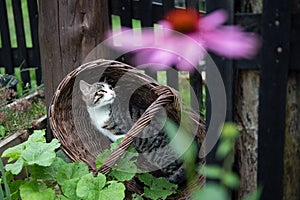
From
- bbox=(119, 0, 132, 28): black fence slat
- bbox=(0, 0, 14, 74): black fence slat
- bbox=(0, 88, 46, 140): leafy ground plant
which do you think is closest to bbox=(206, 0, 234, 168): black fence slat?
bbox=(0, 88, 46, 140): leafy ground plant

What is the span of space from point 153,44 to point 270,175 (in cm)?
79

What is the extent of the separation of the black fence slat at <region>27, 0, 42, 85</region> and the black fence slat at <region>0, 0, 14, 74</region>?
172 mm

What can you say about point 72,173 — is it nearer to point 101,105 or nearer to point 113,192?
point 113,192

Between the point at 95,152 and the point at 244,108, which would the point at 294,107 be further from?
the point at 95,152

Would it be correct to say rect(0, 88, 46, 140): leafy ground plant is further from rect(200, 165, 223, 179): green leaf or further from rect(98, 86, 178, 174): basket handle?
rect(200, 165, 223, 179): green leaf

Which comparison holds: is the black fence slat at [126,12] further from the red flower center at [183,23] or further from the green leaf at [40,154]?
the red flower center at [183,23]

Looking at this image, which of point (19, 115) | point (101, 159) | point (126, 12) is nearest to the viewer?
point (101, 159)

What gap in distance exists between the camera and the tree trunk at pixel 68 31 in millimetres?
2666

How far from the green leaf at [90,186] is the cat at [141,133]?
49 centimetres

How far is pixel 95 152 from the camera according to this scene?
8.21 ft

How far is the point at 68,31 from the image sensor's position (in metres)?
2.69

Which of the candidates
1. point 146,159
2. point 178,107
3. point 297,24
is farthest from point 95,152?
point 297,24

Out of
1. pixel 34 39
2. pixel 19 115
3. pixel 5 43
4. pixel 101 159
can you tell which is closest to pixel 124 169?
pixel 101 159

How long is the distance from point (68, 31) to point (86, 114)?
19.6 inches
